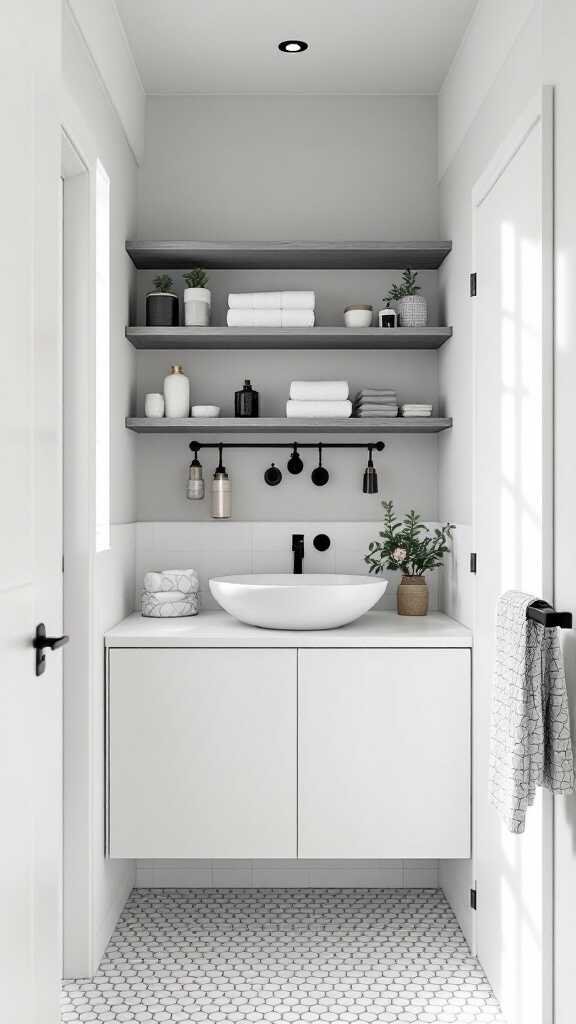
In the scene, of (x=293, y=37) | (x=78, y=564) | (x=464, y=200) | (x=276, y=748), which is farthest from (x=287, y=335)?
(x=276, y=748)

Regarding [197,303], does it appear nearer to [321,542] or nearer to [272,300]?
[272,300]

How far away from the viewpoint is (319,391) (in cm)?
307

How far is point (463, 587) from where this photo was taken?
9.49 ft

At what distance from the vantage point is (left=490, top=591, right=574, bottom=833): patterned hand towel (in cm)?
178

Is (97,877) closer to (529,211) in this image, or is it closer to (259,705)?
(259,705)

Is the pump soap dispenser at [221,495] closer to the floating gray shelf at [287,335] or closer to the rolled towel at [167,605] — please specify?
the rolled towel at [167,605]

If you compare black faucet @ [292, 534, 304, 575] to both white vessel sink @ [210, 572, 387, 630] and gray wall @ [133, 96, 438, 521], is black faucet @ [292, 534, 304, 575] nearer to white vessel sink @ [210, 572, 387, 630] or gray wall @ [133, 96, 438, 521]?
gray wall @ [133, 96, 438, 521]
